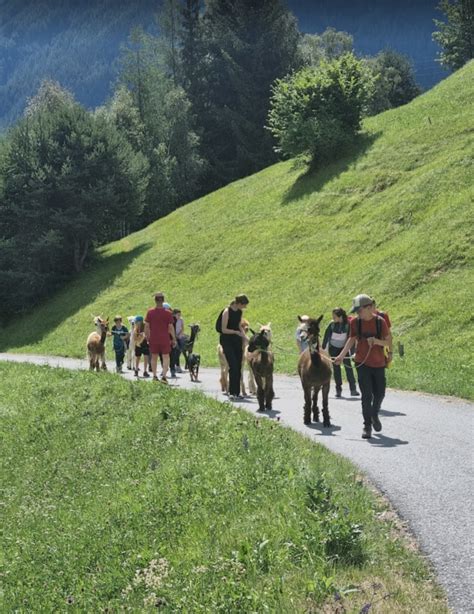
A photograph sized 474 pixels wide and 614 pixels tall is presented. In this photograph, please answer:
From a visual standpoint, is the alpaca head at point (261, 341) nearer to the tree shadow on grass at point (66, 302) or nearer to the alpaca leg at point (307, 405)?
the alpaca leg at point (307, 405)

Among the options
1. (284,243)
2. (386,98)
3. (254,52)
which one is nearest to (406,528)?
(284,243)

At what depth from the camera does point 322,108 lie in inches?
2094

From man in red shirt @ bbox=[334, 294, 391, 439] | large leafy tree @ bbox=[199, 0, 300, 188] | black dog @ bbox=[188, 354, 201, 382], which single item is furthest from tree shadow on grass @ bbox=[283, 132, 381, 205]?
man in red shirt @ bbox=[334, 294, 391, 439]

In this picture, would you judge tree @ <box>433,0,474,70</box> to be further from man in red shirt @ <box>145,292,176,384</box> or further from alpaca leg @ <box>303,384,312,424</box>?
alpaca leg @ <box>303,384,312,424</box>

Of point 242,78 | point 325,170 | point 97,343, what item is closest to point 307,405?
point 97,343

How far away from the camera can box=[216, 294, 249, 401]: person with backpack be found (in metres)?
17.7

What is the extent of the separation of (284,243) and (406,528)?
3927cm

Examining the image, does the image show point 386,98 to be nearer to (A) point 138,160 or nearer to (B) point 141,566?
(A) point 138,160

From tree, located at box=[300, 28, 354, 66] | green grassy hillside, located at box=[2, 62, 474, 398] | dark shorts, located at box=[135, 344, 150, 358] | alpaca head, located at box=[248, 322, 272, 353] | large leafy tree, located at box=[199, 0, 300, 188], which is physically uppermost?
tree, located at box=[300, 28, 354, 66]

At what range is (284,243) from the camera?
4662cm

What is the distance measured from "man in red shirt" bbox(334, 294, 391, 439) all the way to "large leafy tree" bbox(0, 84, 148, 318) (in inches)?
1746

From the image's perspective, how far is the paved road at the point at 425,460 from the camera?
6980 mm

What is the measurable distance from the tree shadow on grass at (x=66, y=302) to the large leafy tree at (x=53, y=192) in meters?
1.74

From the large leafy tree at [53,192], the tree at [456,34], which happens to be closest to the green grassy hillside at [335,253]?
the large leafy tree at [53,192]
